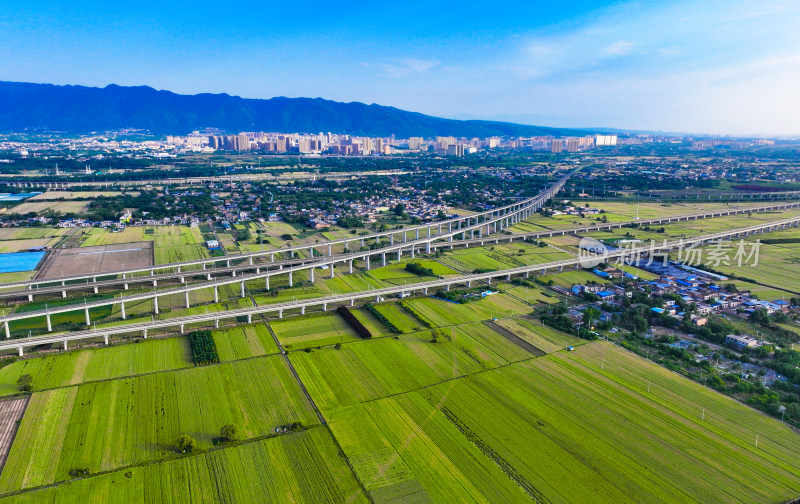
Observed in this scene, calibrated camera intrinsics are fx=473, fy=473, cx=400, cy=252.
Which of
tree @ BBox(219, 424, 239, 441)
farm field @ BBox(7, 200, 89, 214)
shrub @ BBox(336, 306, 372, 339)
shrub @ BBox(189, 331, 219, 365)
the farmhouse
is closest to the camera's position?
tree @ BBox(219, 424, 239, 441)

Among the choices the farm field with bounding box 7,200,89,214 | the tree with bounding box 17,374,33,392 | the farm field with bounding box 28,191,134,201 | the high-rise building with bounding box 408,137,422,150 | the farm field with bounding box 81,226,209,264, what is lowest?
the tree with bounding box 17,374,33,392

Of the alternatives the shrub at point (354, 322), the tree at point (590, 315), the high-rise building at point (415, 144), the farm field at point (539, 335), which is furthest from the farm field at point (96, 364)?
the high-rise building at point (415, 144)

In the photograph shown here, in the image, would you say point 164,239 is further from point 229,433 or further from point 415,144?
point 415,144

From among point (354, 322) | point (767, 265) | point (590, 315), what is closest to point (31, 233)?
point (354, 322)

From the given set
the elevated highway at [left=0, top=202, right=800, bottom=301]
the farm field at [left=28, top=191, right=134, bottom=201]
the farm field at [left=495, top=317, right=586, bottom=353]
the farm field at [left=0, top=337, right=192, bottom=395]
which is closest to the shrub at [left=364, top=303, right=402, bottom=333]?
the farm field at [left=495, top=317, right=586, bottom=353]

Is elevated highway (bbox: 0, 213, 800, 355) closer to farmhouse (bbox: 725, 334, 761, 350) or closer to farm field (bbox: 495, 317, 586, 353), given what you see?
farm field (bbox: 495, 317, 586, 353)

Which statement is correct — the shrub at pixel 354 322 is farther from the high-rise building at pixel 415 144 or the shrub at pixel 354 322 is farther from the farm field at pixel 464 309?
the high-rise building at pixel 415 144

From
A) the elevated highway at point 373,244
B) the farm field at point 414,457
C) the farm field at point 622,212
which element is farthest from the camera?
the farm field at point 622,212
